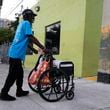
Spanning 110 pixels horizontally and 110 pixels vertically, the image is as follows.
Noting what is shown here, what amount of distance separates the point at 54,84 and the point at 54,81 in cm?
6

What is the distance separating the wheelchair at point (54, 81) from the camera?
7.49 metres

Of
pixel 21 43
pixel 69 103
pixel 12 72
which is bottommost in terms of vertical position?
pixel 69 103

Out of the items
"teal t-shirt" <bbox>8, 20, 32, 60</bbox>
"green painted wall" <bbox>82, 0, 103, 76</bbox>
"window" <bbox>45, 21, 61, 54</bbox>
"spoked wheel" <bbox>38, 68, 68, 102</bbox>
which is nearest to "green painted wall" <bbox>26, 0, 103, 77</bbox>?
"green painted wall" <bbox>82, 0, 103, 76</bbox>

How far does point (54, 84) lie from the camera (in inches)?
302

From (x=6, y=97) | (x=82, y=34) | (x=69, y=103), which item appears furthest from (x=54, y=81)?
(x=82, y=34)

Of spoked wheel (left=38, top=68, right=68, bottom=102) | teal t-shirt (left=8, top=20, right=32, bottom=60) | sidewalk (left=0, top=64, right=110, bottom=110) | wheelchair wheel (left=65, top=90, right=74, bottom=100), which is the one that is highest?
teal t-shirt (left=8, top=20, right=32, bottom=60)

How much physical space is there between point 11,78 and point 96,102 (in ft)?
5.96

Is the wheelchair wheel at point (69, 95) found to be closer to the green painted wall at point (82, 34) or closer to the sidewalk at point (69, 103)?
the sidewalk at point (69, 103)

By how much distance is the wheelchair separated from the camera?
7.49 meters

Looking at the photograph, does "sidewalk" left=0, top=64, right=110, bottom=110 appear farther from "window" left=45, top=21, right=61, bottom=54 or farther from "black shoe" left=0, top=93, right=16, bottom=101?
"window" left=45, top=21, right=61, bottom=54

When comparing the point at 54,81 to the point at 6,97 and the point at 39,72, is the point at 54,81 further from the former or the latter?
the point at 6,97

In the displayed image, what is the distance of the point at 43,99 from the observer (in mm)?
7598

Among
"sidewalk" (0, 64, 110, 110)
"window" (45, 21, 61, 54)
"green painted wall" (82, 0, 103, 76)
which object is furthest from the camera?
"window" (45, 21, 61, 54)

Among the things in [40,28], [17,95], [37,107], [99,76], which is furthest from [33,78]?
[40,28]
